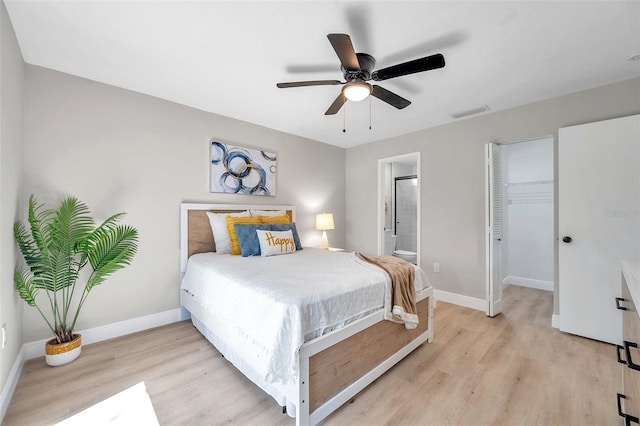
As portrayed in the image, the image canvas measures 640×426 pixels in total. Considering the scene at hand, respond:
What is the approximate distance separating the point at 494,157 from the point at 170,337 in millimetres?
4135

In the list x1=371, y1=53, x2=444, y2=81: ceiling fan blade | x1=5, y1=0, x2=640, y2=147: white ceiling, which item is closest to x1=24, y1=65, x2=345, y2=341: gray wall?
x1=5, y1=0, x2=640, y2=147: white ceiling

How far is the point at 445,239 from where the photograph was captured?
3611mm

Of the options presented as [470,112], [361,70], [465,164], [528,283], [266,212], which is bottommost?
[528,283]

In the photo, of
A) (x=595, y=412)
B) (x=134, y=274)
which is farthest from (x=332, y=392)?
(x=134, y=274)

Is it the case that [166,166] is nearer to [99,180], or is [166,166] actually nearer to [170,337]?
[99,180]

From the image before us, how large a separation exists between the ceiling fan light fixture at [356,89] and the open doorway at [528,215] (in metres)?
3.17

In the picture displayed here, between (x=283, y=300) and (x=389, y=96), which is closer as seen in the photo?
(x=283, y=300)

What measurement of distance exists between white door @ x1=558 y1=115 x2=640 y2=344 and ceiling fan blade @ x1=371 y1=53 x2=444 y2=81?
2.00m

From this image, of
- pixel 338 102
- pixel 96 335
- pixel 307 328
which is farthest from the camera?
pixel 96 335

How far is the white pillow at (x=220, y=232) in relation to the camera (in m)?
2.95

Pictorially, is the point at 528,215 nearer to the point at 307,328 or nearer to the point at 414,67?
the point at 414,67

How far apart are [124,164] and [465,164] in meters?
3.97

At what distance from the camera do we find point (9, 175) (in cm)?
170

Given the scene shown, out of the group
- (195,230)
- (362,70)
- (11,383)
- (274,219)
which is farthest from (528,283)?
(11,383)
